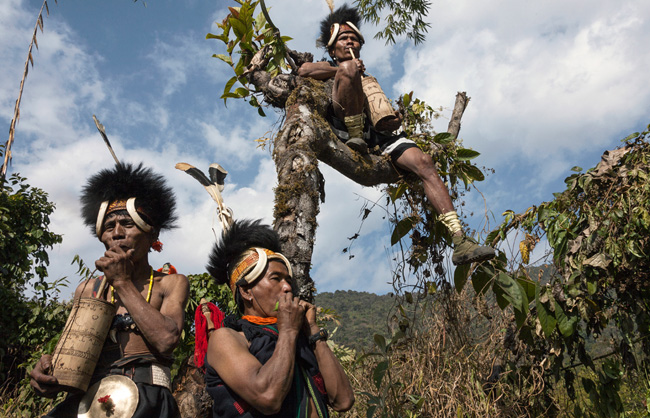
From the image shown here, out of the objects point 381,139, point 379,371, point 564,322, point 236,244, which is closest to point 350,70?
point 381,139

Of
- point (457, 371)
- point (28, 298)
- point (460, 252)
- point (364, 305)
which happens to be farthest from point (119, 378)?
point (364, 305)

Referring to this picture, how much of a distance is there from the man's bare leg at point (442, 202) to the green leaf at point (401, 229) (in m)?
0.43

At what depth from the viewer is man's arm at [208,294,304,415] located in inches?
82.7

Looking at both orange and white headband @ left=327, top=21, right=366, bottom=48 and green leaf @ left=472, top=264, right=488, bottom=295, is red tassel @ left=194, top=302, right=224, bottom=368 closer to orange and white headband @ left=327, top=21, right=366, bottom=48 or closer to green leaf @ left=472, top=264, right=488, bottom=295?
green leaf @ left=472, top=264, right=488, bottom=295

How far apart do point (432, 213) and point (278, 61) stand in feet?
7.24

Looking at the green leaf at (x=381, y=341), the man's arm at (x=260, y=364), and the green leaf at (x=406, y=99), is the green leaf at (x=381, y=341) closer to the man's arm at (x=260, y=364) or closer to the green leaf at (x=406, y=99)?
the man's arm at (x=260, y=364)

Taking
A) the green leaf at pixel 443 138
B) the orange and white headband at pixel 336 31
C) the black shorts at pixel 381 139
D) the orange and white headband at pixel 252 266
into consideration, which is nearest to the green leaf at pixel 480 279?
the black shorts at pixel 381 139

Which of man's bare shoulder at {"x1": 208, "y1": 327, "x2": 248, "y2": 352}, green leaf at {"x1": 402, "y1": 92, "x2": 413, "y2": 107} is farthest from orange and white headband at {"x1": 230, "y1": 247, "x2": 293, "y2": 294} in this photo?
green leaf at {"x1": 402, "y1": 92, "x2": 413, "y2": 107}

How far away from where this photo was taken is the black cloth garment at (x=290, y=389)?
7.32ft

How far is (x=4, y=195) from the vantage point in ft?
25.9

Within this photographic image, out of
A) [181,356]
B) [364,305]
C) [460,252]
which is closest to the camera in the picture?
[460,252]

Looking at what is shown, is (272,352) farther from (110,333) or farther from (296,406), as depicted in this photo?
(110,333)

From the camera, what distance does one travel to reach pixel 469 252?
11.4 feet

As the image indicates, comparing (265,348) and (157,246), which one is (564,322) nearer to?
(265,348)
